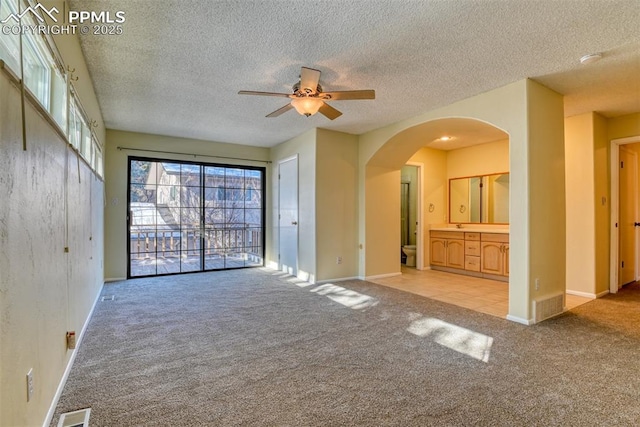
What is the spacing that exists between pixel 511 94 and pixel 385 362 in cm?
306

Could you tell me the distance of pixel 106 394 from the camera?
1.96 metres

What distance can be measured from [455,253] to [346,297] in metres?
3.04

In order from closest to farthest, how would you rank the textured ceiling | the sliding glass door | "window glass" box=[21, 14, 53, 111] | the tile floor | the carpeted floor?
"window glass" box=[21, 14, 53, 111] → the carpeted floor → the textured ceiling → the tile floor → the sliding glass door

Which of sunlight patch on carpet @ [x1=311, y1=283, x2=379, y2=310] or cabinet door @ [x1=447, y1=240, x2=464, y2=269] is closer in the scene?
sunlight patch on carpet @ [x1=311, y1=283, x2=379, y2=310]

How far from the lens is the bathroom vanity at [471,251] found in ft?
17.9

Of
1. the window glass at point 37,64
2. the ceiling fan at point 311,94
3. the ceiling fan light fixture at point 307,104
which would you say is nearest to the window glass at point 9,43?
the window glass at point 37,64

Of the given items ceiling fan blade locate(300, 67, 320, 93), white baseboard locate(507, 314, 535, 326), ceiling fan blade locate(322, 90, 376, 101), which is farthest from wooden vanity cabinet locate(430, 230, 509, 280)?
ceiling fan blade locate(300, 67, 320, 93)

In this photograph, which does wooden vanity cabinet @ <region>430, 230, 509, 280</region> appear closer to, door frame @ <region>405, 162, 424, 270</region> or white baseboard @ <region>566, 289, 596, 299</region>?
door frame @ <region>405, 162, 424, 270</region>

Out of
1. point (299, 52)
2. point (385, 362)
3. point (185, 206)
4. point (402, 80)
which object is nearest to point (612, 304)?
point (385, 362)

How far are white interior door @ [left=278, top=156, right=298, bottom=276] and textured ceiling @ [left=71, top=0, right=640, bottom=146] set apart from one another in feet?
6.22

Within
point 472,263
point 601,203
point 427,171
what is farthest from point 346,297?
point 601,203

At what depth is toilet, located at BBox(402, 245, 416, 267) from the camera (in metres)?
6.97

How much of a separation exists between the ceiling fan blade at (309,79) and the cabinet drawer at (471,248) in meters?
4.47

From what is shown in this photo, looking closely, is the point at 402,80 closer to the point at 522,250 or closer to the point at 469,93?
the point at 469,93
